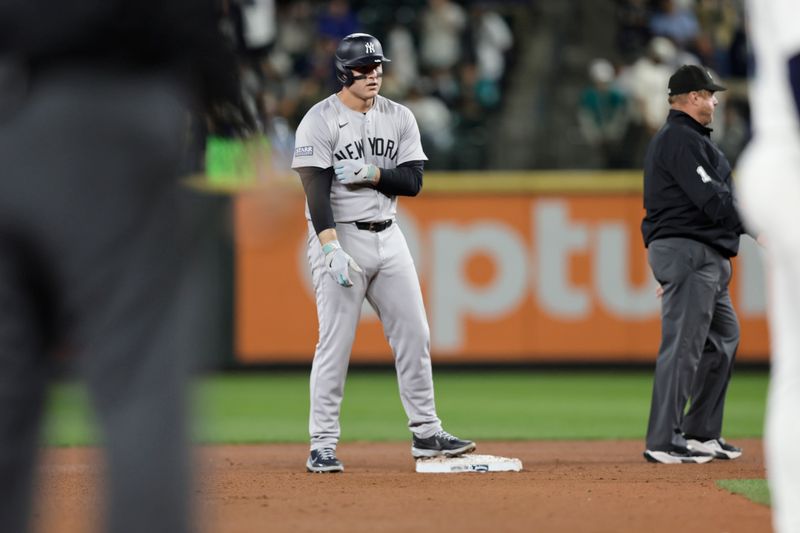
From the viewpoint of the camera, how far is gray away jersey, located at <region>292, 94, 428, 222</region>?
25.6 ft

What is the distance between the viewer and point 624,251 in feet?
52.9

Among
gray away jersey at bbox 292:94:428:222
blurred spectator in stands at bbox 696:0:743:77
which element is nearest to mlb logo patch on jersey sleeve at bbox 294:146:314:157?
gray away jersey at bbox 292:94:428:222

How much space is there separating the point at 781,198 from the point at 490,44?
48.6ft

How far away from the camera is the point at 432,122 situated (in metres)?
17.0

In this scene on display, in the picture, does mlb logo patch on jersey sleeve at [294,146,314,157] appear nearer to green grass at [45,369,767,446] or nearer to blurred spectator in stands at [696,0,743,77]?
green grass at [45,369,767,446]

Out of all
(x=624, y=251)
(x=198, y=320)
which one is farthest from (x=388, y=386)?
(x=198, y=320)

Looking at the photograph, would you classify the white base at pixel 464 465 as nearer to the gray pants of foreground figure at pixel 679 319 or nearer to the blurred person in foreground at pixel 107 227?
the gray pants of foreground figure at pixel 679 319

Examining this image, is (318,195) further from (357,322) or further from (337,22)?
(337,22)

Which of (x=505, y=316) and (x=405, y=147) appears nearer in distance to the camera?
(x=405, y=147)

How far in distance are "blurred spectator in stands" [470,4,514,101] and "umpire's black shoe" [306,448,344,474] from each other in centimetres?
1063

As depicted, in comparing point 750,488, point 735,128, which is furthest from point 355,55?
point 735,128

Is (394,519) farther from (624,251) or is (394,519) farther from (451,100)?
(451,100)

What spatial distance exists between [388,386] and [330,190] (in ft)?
24.7

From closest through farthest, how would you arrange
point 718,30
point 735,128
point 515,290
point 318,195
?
point 318,195 < point 515,290 < point 735,128 < point 718,30
